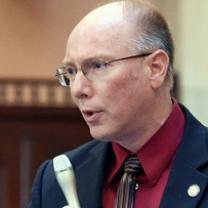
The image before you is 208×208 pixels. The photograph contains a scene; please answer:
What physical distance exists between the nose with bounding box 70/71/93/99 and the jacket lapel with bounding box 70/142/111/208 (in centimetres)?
21

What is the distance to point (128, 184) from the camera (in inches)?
75.4

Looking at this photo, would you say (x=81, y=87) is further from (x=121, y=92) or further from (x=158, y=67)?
(x=158, y=67)

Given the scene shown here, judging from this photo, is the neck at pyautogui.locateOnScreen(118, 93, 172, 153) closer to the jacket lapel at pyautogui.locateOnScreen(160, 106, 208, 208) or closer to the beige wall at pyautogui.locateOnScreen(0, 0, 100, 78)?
the jacket lapel at pyautogui.locateOnScreen(160, 106, 208, 208)

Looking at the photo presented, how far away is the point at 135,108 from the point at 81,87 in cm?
13

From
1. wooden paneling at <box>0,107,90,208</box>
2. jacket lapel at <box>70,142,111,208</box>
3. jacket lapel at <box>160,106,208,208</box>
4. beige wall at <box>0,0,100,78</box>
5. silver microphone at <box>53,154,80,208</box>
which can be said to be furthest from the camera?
beige wall at <box>0,0,100,78</box>

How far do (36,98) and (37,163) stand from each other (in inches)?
12.3

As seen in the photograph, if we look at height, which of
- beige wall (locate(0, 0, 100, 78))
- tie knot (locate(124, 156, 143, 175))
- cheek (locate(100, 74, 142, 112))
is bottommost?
beige wall (locate(0, 0, 100, 78))

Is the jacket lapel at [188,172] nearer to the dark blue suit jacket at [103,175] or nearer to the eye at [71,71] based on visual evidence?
the dark blue suit jacket at [103,175]

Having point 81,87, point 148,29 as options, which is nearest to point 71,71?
point 81,87

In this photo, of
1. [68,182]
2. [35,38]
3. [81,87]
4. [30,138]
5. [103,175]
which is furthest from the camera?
[35,38]

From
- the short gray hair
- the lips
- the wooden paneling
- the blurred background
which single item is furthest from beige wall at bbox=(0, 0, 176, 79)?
the lips

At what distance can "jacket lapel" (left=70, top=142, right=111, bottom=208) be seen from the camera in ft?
6.42

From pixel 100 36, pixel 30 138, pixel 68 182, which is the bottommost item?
pixel 30 138

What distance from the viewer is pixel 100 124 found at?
187 centimetres
